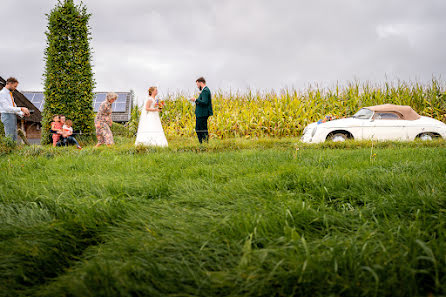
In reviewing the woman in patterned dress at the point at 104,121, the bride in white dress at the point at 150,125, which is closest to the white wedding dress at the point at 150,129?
the bride in white dress at the point at 150,125

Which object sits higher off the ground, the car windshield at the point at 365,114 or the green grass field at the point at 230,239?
the car windshield at the point at 365,114

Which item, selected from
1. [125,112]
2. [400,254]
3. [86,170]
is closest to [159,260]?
[400,254]

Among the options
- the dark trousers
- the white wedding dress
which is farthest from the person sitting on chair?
the dark trousers

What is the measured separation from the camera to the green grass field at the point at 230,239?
1.20 meters

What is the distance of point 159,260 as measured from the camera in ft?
4.67

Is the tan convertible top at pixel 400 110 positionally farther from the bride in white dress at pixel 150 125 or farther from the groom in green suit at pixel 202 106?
the bride in white dress at pixel 150 125

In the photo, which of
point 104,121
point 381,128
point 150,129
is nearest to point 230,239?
point 150,129

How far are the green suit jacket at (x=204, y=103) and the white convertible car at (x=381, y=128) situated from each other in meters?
3.33

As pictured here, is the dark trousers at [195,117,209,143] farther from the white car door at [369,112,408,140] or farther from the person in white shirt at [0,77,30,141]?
the white car door at [369,112,408,140]

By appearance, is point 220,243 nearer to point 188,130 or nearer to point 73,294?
point 73,294

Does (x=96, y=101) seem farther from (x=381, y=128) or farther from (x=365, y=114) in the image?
(x=381, y=128)

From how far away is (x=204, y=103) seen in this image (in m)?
8.16

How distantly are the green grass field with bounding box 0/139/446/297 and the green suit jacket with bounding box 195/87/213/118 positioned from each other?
5.48m

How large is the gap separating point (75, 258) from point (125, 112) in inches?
895
